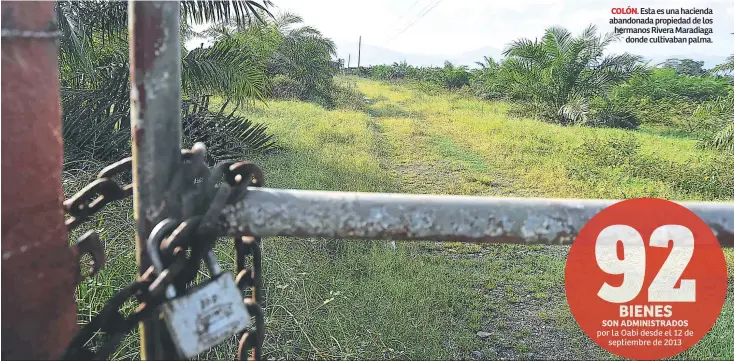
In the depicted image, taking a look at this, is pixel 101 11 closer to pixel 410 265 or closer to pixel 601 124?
pixel 410 265

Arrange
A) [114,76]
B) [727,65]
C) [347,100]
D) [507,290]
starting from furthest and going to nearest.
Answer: [347,100] < [727,65] < [114,76] < [507,290]

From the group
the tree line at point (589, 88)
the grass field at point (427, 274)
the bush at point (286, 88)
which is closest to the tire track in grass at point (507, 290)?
the grass field at point (427, 274)

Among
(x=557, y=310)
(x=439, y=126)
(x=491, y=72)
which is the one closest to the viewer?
(x=557, y=310)

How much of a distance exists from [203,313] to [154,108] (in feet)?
0.90

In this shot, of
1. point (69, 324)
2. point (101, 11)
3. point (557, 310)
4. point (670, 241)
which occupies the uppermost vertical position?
point (101, 11)

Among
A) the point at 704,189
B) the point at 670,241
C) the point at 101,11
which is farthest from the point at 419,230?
the point at 704,189

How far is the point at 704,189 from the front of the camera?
21.0 feet

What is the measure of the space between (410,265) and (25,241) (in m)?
3.01

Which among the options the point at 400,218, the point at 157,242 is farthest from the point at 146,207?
the point at 400,218

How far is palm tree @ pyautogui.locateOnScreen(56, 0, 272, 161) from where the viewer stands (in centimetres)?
435

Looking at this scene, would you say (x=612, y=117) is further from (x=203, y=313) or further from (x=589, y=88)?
(x=203, y=313)

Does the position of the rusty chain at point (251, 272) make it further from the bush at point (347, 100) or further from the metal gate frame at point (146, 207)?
the bush at point (347, 100)

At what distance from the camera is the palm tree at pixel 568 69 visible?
42.1 ft

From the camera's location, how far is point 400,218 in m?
0.79
